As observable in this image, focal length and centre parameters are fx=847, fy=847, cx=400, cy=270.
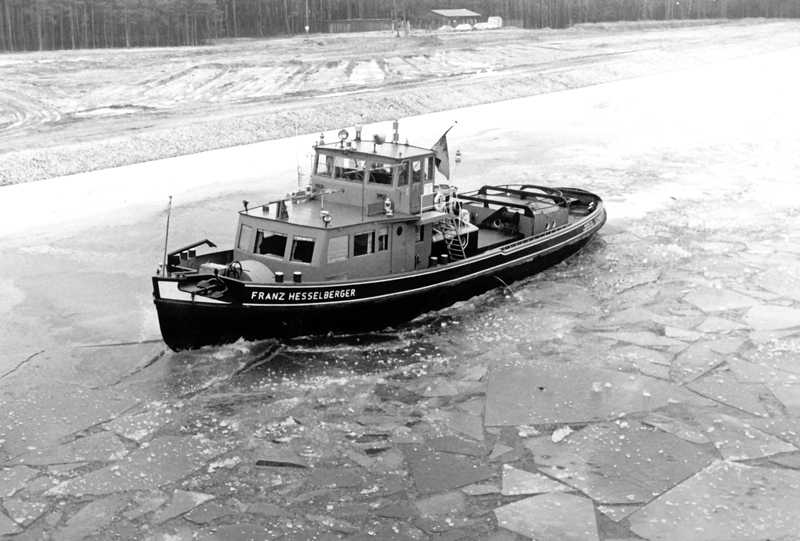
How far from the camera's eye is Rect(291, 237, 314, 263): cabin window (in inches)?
493

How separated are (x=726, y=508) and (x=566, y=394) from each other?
112 inches

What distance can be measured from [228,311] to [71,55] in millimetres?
37164

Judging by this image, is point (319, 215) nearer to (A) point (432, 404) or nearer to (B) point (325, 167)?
(B) point (325, 167)

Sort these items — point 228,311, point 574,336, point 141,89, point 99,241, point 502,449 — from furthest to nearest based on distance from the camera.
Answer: point 141,89
point 99,241
point 574,336
point 228,311
point 502,449

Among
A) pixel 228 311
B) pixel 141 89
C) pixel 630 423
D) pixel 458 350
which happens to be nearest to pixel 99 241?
pixel 228 311

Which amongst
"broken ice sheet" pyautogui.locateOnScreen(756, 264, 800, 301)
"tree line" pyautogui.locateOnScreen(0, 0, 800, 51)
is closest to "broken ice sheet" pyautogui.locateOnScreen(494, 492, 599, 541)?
"broken ice sheet" pyautogui.locateOnScreen(756, 264, 800, 301)

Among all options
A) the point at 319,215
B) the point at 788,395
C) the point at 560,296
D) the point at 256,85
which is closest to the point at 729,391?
the point at 788,395

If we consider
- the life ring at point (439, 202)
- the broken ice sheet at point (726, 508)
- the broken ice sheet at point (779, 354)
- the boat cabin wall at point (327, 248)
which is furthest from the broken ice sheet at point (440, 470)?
the life ring at point (439, 202)

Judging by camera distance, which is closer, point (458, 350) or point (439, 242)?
point (458, 350)

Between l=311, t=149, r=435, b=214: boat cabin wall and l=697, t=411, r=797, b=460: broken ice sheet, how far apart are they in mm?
5562

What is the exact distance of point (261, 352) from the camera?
40.0ft

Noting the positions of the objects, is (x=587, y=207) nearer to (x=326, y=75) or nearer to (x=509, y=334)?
(x=509, y=334)

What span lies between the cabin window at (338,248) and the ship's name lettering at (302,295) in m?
0.56

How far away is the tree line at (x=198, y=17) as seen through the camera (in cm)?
4434
